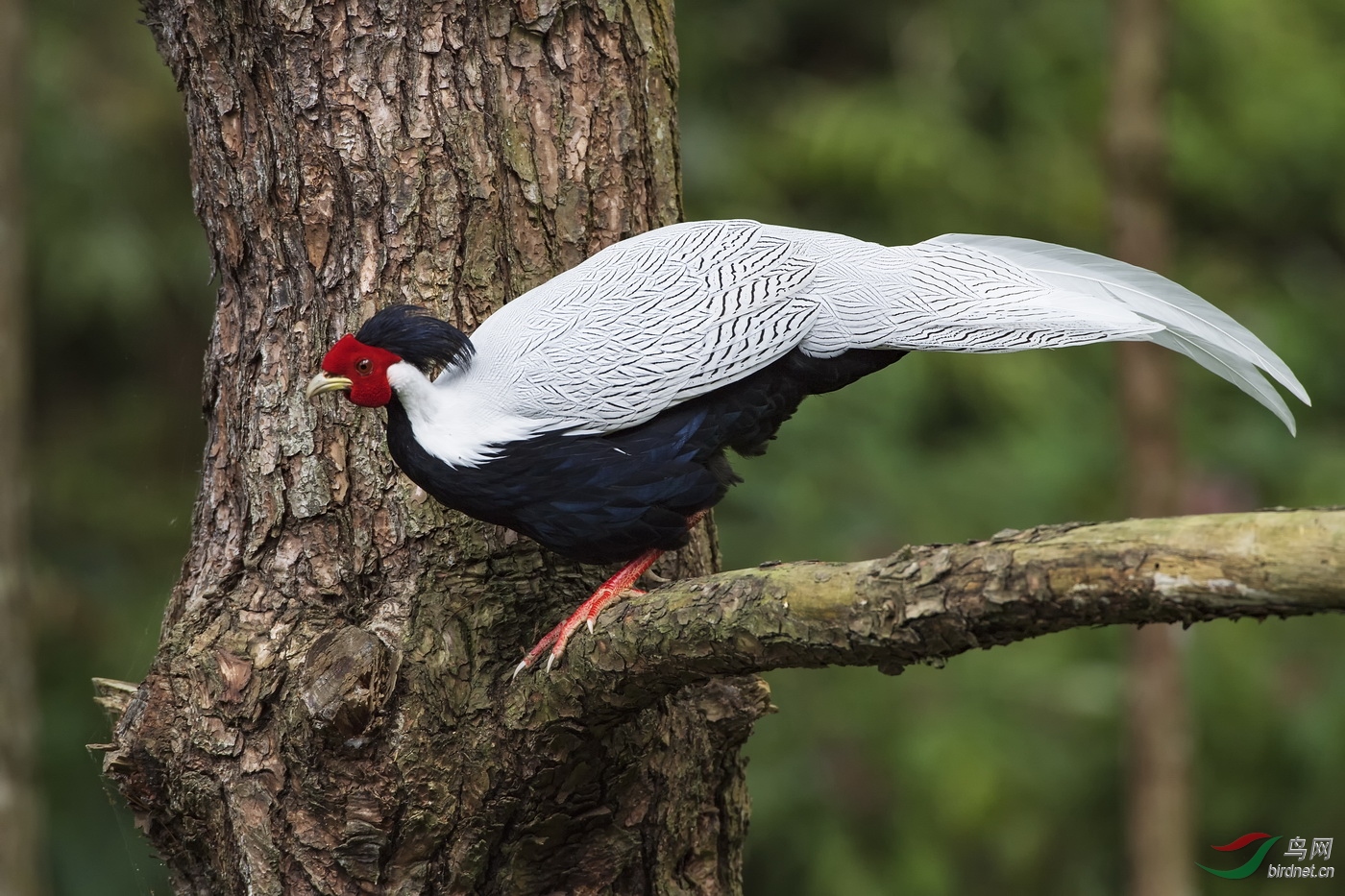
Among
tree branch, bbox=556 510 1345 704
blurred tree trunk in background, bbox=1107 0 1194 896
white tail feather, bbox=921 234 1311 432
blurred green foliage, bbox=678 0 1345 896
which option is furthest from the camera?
blurred green foliage, bbox=678 0 1345 896

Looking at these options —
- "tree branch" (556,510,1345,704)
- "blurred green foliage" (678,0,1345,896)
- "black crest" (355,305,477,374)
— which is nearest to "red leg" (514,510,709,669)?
"tree branch" (556,510,1345,704)

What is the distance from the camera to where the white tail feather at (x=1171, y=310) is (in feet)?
7.77

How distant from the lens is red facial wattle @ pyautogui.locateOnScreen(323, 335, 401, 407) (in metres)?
2.48

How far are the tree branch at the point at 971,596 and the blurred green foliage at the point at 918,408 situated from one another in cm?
288

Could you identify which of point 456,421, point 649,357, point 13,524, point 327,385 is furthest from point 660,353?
point 13,524

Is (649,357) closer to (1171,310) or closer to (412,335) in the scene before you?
(412,335)

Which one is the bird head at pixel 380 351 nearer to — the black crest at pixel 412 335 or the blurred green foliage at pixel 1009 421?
the black crest at pixel 412 335

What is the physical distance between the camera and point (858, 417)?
18.8 ft

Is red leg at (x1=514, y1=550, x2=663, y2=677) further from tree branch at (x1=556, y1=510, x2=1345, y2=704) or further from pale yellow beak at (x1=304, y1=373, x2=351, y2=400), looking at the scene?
pale yellow beak at (x1=304, y1=373, x2=351, y2=400)

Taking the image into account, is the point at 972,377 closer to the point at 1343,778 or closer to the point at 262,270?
the point at 1343,778

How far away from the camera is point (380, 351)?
249 centimetres

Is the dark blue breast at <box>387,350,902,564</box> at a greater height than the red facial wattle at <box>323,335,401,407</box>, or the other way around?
the red facial wattle at <box>323,335,401,407</box>

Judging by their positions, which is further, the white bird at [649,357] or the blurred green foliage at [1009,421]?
the blurred green foliage at [1009,421]

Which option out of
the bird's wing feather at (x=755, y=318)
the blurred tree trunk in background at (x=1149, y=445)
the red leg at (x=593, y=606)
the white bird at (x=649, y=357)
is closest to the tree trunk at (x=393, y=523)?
the red leg at (x=593, y=606)
